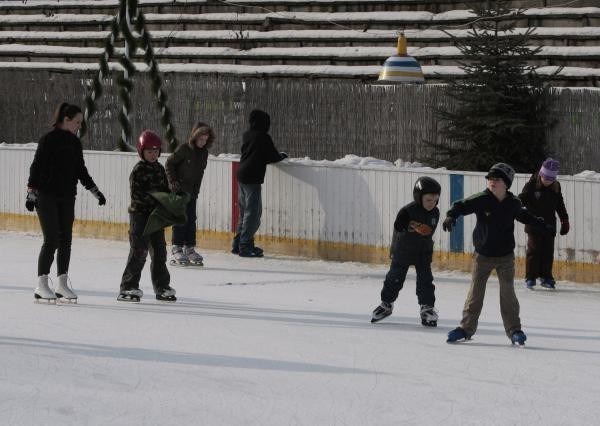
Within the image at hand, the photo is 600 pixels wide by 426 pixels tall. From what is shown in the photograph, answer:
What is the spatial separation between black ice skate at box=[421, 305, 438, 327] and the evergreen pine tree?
322 inches

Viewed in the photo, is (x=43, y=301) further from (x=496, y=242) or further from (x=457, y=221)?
(x=457, y=221)

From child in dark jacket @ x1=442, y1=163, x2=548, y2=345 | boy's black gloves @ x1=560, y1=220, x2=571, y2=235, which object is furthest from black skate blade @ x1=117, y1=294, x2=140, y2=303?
boy's black gloves @ x1=560, y1=220, x2=571, y2=235

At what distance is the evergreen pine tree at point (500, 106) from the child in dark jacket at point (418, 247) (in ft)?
26.3

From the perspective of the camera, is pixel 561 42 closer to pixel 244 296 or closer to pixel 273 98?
pixel 273 98

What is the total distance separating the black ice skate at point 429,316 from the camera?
10.7 metres

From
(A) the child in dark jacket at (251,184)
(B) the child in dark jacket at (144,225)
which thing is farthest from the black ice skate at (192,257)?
(B) the child in dark jacket at (144,225)

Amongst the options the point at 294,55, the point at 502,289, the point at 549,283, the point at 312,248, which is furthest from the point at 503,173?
the point at 294,55

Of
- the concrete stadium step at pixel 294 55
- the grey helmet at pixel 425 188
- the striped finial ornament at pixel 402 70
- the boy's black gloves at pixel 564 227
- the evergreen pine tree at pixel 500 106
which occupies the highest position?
the concrete stadium step at pixel 294 55

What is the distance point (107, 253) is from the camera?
16.0 m

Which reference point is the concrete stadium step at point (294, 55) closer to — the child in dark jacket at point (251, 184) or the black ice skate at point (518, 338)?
the child in dark jacket at point (251, 184)

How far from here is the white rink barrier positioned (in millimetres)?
13789

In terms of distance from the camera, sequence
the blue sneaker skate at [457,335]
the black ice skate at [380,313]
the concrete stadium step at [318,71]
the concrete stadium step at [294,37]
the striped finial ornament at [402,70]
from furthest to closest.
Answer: the concrete stadium step at [294,37]
the striped finial ornament at [402,70]
the concrete stadium step at [318,71]
the black ice skate at [380,313]
the blue sneaker skate at [457,335]

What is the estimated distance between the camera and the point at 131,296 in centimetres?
1179

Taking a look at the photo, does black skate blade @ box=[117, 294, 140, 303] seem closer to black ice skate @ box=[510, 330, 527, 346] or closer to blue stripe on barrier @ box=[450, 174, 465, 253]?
black ice skate @ box=[510, 330, 527, 346]
